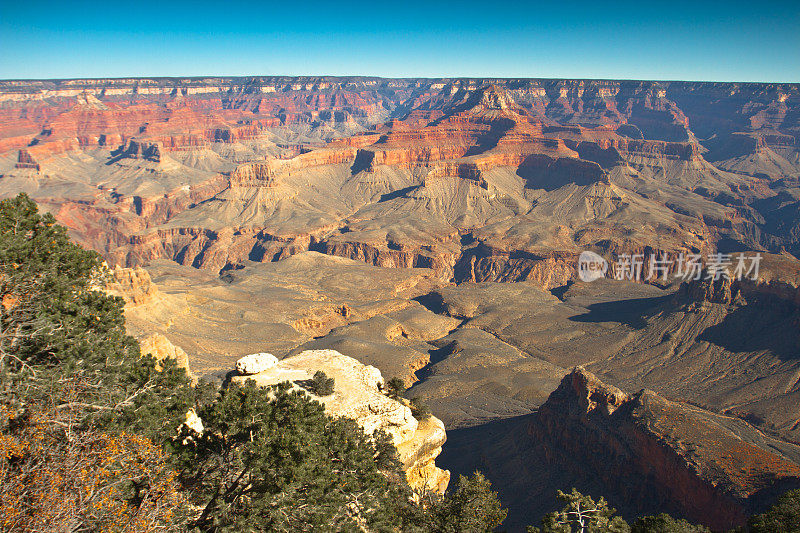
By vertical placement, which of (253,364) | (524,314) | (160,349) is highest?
(253,364)

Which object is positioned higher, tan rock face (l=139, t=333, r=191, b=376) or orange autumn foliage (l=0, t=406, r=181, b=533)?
orange autumn foliage (l=0, t=406, r=181, b=533)

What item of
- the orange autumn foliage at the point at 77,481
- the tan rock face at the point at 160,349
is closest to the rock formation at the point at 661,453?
the tan rock face at the point at 160,349

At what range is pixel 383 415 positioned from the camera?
32.5 metres

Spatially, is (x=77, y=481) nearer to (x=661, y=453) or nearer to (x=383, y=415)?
(x=383, y=415)

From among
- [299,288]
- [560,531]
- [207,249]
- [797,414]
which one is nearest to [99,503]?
[560,531]

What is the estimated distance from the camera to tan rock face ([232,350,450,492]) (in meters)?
31.9

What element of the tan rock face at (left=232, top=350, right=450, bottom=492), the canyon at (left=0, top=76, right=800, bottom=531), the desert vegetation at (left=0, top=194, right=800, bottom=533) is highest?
the desert vegetation at (left=0, top=194, right=800, bottom=533)

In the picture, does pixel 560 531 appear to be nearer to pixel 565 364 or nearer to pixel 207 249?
pixel 565 364

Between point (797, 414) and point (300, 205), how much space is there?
16121cm

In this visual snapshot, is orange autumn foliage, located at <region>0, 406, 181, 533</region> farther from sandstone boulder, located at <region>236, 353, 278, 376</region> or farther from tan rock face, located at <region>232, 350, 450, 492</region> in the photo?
sandstone boulder, located at <region>236, 353, 278, 376</region>

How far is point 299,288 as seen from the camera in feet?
346

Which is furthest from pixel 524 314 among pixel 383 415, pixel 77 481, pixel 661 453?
pixel 77 481

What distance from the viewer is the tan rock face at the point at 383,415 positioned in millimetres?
31859

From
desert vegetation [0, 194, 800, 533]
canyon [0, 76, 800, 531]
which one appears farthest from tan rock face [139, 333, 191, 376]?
desert vegetation [0, 194, 800, 533]
